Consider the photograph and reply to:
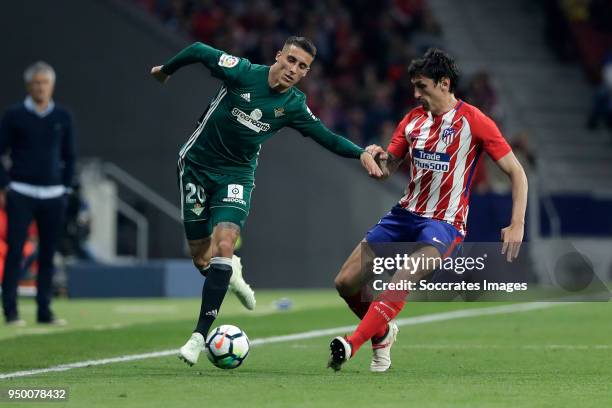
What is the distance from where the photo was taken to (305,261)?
21.8m

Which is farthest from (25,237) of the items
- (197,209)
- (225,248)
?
(225,248)

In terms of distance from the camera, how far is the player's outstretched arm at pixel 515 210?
813 cm

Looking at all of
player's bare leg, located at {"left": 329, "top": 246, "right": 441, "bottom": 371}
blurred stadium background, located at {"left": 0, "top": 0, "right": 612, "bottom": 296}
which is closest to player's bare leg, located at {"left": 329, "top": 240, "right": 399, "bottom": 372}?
player's bare leg, located at {"left": 329, "top": 246, "right": 441, "bottom": 371}

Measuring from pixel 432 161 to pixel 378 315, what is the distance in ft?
3.45

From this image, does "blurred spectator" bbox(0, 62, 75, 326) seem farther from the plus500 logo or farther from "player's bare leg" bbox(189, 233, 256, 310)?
the plus500 logo

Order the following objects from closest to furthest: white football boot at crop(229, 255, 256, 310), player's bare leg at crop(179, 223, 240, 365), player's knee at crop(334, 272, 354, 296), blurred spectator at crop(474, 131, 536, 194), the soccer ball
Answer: the soccer ball, player's bare leg at crop(179, 223, 240, 365), player's knee at crop(334, 272, 354, 296), white football boot at crop(229, 255, 256, 310), blurred spectator at crop(474, 131, 536, 194)

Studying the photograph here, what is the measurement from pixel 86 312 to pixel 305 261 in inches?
277

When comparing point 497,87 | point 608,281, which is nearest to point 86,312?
point 608,281

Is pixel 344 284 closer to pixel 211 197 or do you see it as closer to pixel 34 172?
pixel 211 197

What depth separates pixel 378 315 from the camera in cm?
823

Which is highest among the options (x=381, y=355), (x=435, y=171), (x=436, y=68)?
(x=436, y=68)

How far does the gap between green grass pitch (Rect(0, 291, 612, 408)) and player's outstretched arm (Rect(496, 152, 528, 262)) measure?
0.75m

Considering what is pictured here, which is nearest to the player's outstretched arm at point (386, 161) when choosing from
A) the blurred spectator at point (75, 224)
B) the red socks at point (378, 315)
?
the red socks at point (378, 315)

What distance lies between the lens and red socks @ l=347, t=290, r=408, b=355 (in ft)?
26.8
